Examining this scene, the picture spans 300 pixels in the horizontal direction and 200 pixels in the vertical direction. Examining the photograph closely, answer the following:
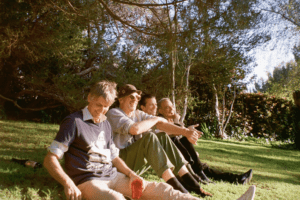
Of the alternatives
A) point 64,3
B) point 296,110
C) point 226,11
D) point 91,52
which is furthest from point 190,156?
point 296,110

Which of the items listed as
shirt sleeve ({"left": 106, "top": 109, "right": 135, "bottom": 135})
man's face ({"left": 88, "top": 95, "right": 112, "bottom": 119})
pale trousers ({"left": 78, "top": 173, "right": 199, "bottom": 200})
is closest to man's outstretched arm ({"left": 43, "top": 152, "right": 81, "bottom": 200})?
pale trousers ({"left": 78, "top": 173, "right": 199, "bottom": 200})

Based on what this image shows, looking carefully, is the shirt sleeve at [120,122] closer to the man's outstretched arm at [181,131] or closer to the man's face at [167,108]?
the man's outstretched arm at [181,131]

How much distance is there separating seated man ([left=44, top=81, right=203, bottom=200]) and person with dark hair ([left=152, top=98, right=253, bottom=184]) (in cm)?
123

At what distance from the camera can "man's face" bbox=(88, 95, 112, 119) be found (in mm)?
1889

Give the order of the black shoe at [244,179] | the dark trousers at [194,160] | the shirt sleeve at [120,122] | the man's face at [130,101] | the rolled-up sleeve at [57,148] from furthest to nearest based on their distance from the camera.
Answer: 1. the black shoe at [244,179]
2. the dark trousers at [194,160]
3. the man's face at [130,101]
4. the shirt sleeve at [120,122]
5. the rolled-up sleeve at [57,148]

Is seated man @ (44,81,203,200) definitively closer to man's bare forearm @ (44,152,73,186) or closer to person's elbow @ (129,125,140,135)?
man's bare forearm @ (44,152,73,186)

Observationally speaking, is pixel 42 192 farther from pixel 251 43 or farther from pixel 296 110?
pixel 296 110

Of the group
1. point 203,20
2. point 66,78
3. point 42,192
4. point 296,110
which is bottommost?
point 42,192

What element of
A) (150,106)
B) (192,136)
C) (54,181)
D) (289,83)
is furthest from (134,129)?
(289,83)

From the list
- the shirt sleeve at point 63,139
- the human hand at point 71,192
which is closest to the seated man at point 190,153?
the shirt sleeve at point 63,139

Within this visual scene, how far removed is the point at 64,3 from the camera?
14.5 ft

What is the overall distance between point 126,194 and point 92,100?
32.5 inches

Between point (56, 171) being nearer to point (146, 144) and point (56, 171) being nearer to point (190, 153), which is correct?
point (146, 144)

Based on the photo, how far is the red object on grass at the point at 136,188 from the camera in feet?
6.27
